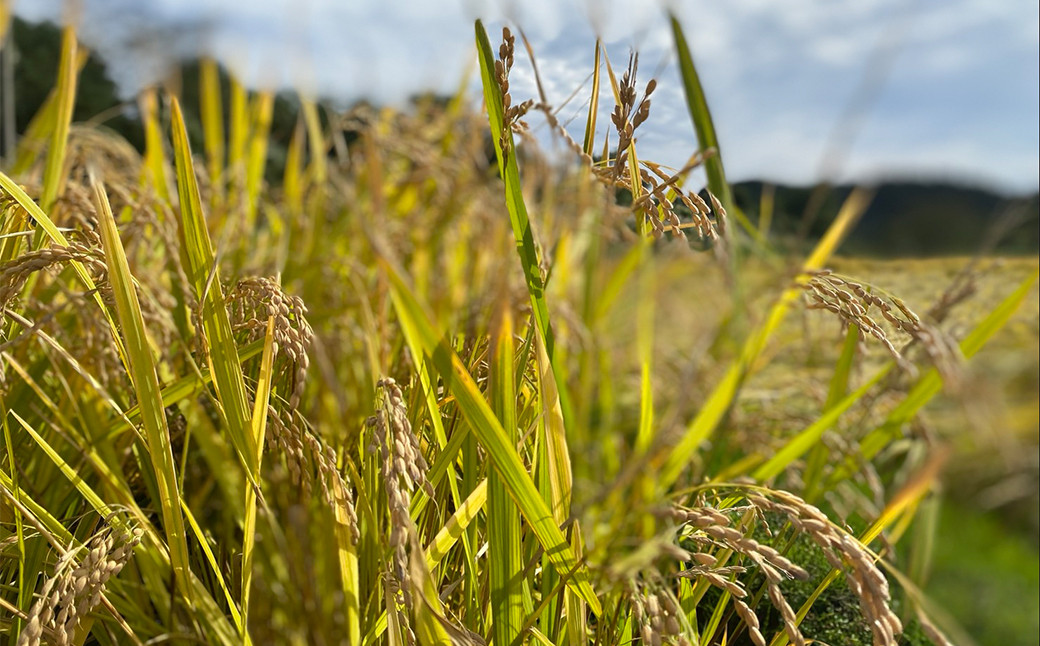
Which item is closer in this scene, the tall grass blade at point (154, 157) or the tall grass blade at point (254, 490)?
the tall grass blade at point (254, 490)

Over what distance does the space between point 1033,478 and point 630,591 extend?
0.94 ft

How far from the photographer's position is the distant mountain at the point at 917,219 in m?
1.34

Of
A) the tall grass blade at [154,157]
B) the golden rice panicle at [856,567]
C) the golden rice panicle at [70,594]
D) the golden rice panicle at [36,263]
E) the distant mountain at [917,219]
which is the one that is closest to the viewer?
the golden rice panicle at [856,567]

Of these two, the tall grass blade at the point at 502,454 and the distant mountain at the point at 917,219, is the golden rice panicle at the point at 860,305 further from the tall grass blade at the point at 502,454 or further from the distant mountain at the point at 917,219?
the distant mountain at the point at 917,219

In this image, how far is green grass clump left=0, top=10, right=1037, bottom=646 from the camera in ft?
1.79

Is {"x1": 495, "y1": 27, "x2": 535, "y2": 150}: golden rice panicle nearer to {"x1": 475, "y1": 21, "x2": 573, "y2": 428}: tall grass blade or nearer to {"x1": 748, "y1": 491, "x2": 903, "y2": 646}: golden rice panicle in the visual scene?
{"x1": 475, "y1": 21, "x2": 573, "y2": 428}: tall grass blade

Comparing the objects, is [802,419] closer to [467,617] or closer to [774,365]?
[467,617]

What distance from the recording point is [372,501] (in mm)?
825

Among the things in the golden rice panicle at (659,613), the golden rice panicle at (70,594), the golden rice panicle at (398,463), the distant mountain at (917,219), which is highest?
the distant mountain at (917,219)

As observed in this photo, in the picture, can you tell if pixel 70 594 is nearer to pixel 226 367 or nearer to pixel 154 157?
pixel 226 367

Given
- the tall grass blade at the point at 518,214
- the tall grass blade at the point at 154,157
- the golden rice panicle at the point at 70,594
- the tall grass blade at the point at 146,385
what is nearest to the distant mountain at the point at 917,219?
the tall grass blade at the point at 518,214

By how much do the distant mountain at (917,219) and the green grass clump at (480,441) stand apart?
0.28 metres

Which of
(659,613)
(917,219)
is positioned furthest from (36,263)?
(917,219)

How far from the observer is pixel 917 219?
1.46 meters
